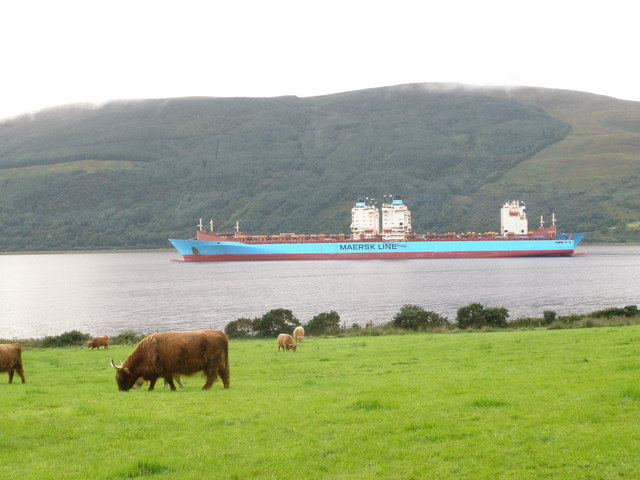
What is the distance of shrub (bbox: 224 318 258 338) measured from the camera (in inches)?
1067

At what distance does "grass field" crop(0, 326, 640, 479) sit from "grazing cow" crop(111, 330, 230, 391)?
32 cm

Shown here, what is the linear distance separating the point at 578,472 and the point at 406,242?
102m

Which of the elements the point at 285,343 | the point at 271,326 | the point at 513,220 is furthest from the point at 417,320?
the point at 513,220

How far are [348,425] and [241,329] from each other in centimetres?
2124

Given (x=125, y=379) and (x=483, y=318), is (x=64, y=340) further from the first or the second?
(x=483, y=318)

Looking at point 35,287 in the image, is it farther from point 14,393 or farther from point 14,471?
point 14,471

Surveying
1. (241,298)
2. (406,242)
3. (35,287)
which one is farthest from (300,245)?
(241,298)

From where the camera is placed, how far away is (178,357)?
957cm

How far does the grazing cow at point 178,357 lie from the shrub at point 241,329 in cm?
1716

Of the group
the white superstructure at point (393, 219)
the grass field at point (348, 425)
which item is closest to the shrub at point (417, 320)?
the grass field at point (348, 425)

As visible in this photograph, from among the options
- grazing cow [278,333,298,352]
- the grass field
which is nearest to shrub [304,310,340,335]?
grazing cow [278,333,298,352]

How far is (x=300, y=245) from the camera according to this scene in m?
105

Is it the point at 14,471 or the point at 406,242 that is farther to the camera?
the point at 406,242

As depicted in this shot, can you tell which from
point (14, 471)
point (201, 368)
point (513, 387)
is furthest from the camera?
point (201, 368)
